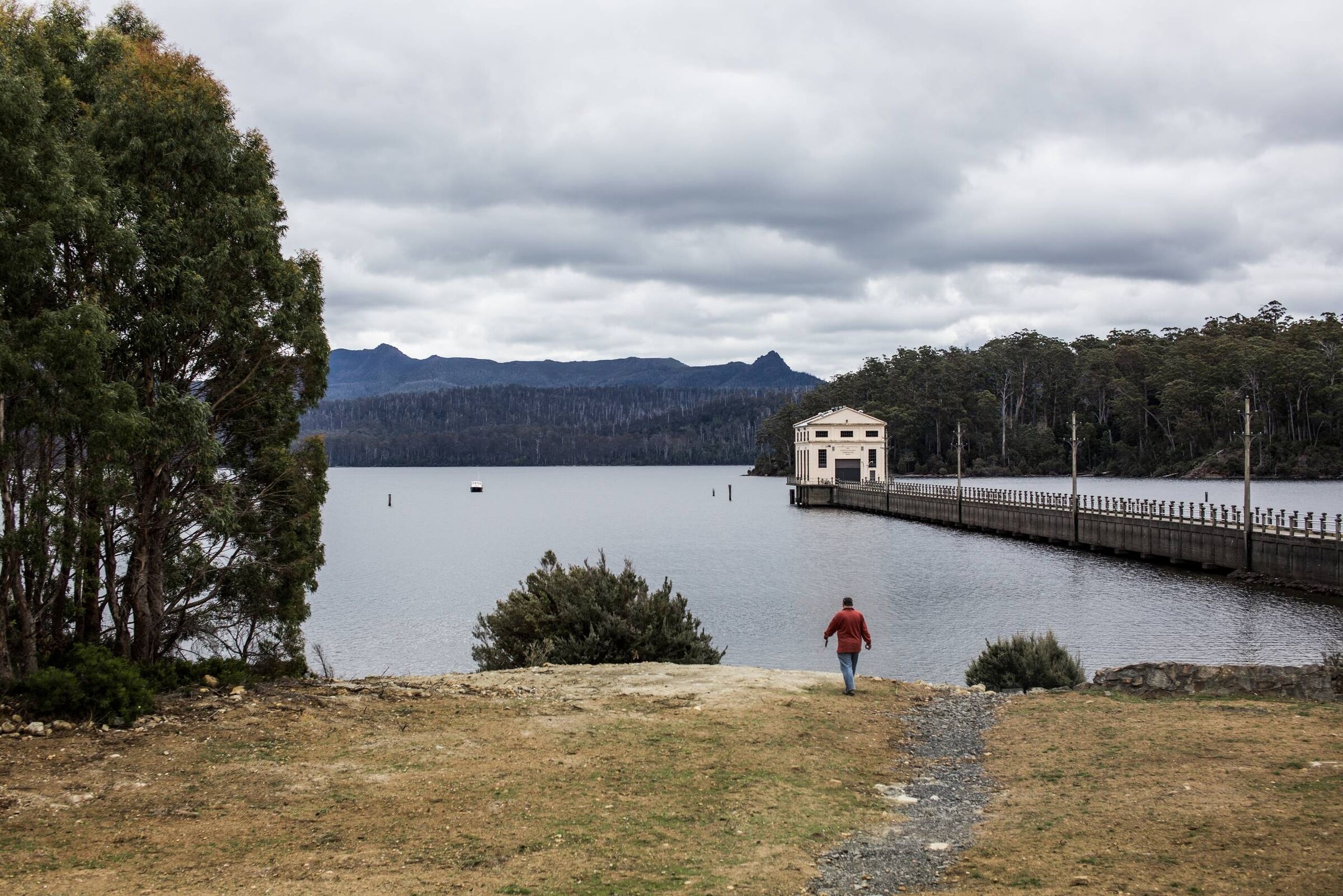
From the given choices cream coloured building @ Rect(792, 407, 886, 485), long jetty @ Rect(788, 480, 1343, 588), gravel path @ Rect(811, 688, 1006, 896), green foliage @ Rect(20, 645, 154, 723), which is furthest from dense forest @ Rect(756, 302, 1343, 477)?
green foliage @ Rect(20, 645, 154, 723)

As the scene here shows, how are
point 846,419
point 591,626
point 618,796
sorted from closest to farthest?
point 618,796
point 591,626
point 846,419

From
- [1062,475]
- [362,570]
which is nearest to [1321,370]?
[1062,475]

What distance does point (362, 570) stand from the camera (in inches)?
2320

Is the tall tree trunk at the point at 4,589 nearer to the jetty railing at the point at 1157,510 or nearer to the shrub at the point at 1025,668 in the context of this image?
the shrub at the point at 1025,668

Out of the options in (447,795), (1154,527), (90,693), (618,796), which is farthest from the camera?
(1154,527)

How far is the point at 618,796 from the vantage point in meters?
10.5

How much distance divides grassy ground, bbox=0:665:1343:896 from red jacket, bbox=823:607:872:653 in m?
1.45

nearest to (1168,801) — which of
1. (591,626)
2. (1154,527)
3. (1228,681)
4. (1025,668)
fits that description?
(1228,681)

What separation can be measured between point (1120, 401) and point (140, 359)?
535ft

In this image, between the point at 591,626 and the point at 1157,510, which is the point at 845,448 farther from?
the point at 591,626

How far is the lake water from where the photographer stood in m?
31.5

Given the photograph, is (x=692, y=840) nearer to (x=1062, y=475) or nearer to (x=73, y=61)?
(x=73, y=61)

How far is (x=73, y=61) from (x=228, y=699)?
1006cm

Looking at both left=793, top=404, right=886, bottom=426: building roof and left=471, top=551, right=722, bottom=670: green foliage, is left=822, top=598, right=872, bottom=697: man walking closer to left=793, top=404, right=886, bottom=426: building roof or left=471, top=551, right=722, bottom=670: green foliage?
left=471, top=551, right=722, bottom=670: green foliage
